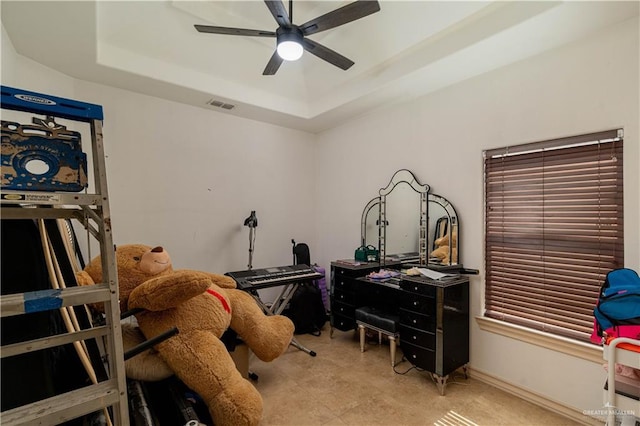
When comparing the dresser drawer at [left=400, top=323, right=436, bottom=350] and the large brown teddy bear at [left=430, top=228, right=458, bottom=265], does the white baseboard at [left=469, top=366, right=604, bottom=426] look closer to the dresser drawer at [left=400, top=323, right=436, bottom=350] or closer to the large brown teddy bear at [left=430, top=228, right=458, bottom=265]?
the dresser drawer at [left=400, top=323, right=436, bottom=350]

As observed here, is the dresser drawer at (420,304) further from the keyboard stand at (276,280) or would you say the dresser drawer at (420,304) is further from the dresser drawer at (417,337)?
the keyboard stand at (276,280)

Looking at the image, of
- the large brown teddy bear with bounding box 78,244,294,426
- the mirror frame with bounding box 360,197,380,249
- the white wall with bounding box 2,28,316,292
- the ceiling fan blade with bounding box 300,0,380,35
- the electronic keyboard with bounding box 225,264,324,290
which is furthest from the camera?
the mirror frame with bounding box 360,197,380,249

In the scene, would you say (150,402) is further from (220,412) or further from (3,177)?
(3,177)

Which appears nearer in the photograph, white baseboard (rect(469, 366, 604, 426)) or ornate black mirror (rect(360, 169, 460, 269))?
white baseboard (rect(469, 366, 604, 426))

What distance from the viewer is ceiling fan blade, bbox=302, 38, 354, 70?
215 centimetres

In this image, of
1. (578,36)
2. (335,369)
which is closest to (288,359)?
(335,369)

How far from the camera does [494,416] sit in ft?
7.12

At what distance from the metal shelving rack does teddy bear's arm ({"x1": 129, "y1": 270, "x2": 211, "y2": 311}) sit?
0.53m

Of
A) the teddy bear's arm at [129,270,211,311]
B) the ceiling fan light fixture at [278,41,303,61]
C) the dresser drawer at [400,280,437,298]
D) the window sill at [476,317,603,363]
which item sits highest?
the ceiling fan light fixture at [278,41,303,61]

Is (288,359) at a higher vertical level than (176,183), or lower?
lower

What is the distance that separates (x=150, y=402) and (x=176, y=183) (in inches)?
91.5

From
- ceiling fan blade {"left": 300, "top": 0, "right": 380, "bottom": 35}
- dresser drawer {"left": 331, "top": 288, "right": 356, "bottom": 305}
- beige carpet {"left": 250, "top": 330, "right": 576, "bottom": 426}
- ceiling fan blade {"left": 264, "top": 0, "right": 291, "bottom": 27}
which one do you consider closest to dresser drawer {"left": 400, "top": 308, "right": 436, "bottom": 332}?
beige carpet {"left": 250, "top": 330, "right": 576, "bottom": 426}

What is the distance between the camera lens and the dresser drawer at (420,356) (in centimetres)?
250

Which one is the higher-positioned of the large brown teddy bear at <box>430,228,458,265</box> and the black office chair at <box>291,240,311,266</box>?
the large brown teddy bear at <box>430,228,458,265</box>
